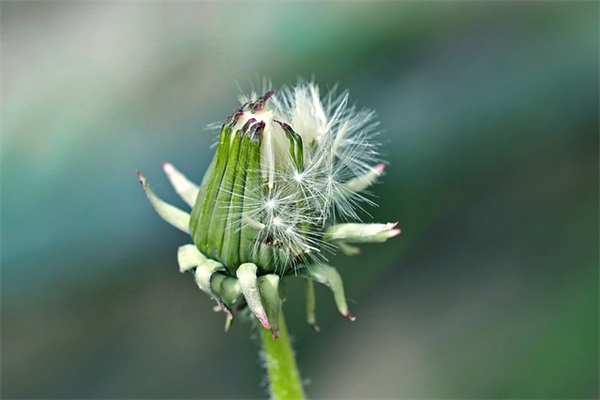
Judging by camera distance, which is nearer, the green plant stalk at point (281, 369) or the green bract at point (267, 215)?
the green bract at point (267, 215)

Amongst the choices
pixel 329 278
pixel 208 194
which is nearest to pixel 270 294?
pixel 329 278

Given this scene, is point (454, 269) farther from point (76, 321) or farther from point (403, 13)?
point (76, 321)

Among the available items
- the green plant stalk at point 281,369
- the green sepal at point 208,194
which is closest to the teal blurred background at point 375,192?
the green plant stalk at point 281,369

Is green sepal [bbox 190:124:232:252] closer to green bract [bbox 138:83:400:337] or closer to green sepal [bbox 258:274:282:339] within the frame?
green bract [bbox 138:83:400:337]

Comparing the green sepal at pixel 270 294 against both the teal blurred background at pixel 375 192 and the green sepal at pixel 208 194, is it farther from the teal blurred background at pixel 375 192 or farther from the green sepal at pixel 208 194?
the teal blurred background at pixel 375 192

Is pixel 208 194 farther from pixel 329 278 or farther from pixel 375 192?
pixel 375 192
